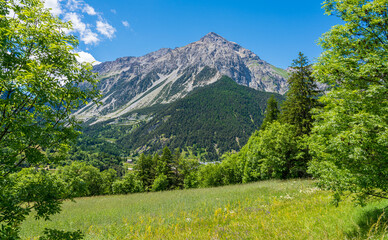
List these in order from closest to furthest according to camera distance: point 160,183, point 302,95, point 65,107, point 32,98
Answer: point 32,98, point 65,107, point 302,95, point 160,183

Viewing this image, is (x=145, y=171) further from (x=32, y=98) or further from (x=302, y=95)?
(x=32, y=98)

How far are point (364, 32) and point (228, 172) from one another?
49.0 m

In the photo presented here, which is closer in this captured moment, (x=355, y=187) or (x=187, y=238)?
(x=355, y=187)

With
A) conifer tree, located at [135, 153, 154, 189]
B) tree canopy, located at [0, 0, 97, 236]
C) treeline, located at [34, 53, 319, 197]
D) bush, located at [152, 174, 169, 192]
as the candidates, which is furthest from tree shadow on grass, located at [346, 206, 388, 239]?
conifer tree, located at [135, 153, 154, 189]

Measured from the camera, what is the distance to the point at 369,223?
20.7 ft

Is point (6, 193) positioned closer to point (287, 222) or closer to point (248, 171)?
point (287, 222)

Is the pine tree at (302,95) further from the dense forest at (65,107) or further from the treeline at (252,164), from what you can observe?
the dense forest at (65,107)

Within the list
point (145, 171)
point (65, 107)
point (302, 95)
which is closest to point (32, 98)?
point (65, 107)

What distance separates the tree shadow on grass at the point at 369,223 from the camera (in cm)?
578

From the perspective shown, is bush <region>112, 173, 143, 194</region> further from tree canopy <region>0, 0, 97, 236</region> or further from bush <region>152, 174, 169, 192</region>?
tree canopy <region>0, 0, 97, 236</region>

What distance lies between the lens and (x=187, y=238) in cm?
728

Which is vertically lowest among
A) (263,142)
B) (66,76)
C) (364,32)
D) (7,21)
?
(263,142)

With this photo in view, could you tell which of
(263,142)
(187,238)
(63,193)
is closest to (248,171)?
(263,142)

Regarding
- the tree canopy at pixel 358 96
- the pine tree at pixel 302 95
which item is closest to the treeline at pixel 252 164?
the pine tree at pixel 302 95
